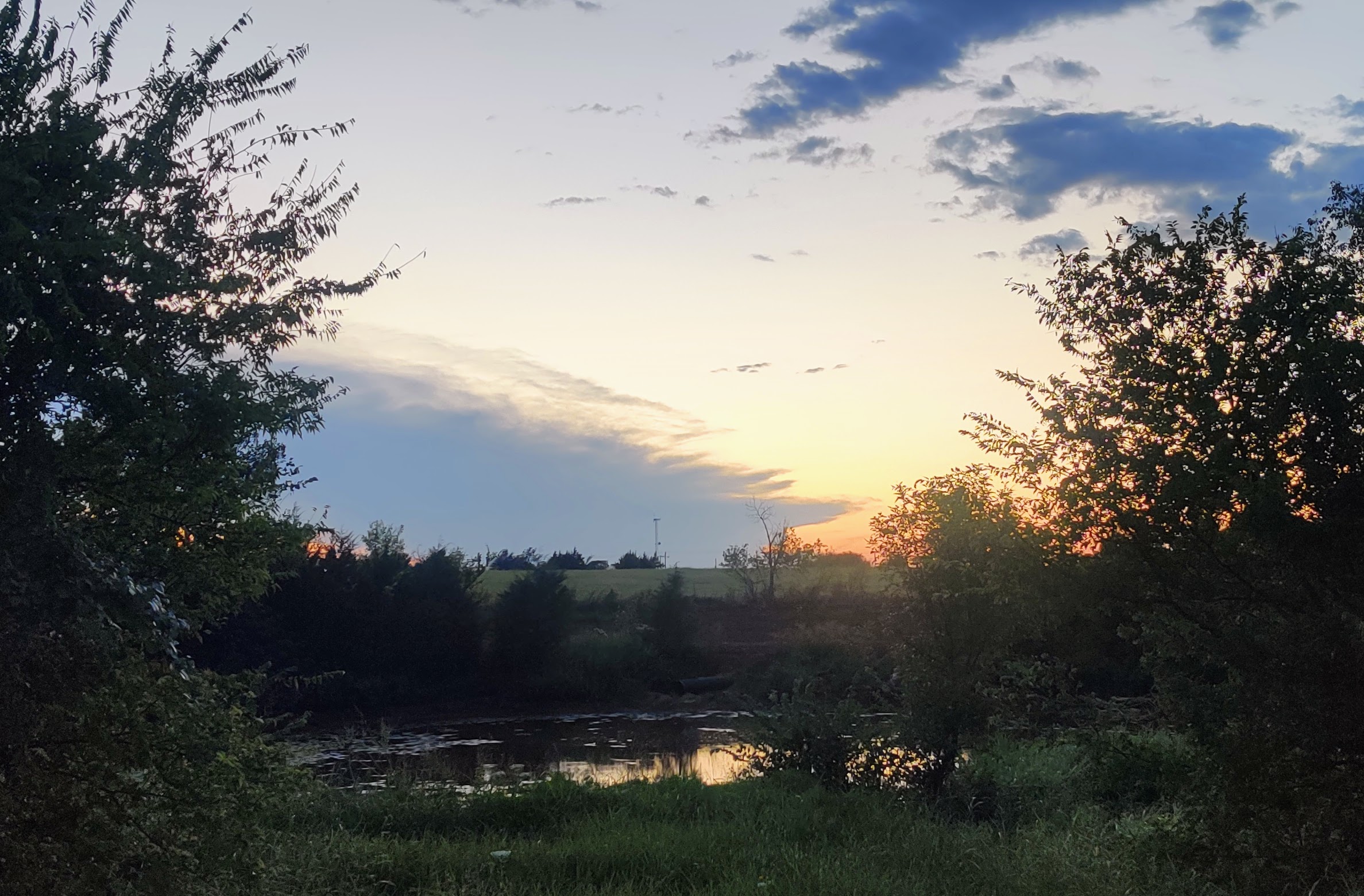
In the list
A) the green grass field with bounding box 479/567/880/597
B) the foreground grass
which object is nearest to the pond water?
the foreground grass

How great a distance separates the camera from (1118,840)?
795cm

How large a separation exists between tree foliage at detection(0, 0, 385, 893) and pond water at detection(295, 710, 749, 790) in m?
7.51

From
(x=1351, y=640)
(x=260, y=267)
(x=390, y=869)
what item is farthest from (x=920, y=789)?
(x=260, y=267)

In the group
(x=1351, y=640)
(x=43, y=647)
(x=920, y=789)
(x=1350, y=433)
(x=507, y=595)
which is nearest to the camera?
(x=43, y=647)

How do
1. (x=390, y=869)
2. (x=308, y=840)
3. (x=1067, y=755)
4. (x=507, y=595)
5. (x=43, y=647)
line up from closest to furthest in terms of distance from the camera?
(x=43, y=647) → (x=390, y=869) → (x=308, y=840) → (x=1067, y=755) → (x=507, y=595)

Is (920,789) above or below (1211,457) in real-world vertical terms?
below

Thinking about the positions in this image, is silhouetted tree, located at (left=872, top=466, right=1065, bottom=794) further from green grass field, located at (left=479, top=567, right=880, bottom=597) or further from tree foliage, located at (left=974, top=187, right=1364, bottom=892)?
green grass field, located at (left=479, top=567, right=880, bottom=597)

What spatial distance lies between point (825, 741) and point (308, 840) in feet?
22.7

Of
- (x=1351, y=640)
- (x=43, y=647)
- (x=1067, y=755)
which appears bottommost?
(x=1067, y=755)

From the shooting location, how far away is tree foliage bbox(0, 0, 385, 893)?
462 centimetres

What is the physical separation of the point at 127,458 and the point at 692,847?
16.9 ft

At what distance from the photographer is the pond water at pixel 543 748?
16.5 meters

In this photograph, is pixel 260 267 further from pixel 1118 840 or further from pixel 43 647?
pixel 1118 840

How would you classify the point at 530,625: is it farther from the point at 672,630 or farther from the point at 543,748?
the point at 543,748
